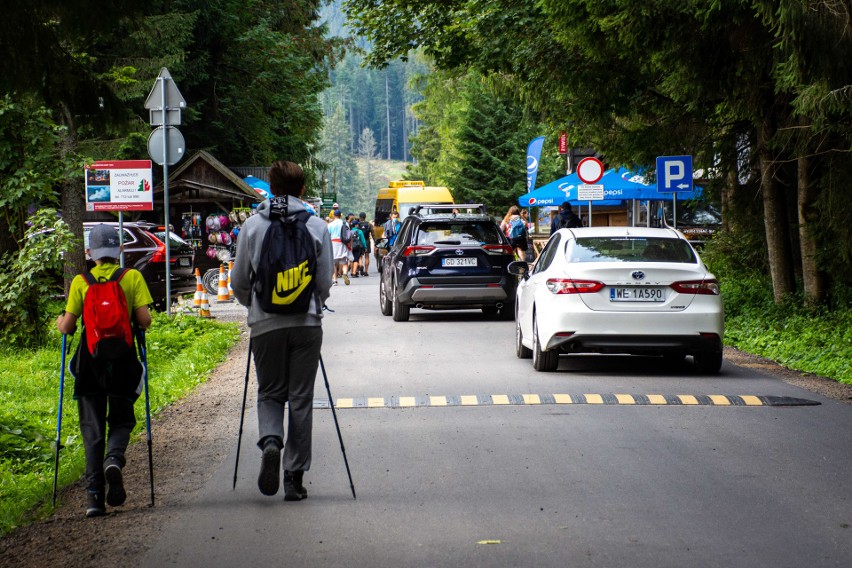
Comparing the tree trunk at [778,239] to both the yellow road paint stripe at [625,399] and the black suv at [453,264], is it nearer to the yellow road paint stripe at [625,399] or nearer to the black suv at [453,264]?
the black suv at [453,264]

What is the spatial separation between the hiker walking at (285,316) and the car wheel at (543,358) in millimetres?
6294

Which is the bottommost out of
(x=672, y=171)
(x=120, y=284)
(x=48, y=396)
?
(x=48, y=396)

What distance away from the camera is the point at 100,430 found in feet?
22.3

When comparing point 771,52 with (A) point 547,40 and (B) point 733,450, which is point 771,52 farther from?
(B) point 733,450

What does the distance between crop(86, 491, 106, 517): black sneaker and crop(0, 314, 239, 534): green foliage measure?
0.46 metres

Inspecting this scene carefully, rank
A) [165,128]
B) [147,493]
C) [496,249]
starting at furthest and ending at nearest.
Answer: [496,249] → [165,128] → [147,493]

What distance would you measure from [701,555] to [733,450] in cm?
296

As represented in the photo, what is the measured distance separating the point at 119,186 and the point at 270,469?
1213 centimetres

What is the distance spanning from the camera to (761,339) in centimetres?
1628

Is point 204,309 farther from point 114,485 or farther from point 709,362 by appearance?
point 114,485

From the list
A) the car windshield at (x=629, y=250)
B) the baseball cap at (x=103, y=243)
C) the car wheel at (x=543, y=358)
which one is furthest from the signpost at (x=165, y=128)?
the baseball cap at (x=103, y=243)

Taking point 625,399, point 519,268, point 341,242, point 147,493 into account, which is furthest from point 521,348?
point 341,242

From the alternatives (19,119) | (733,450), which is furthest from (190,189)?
(733,450)

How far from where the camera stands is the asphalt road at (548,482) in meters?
5.82
